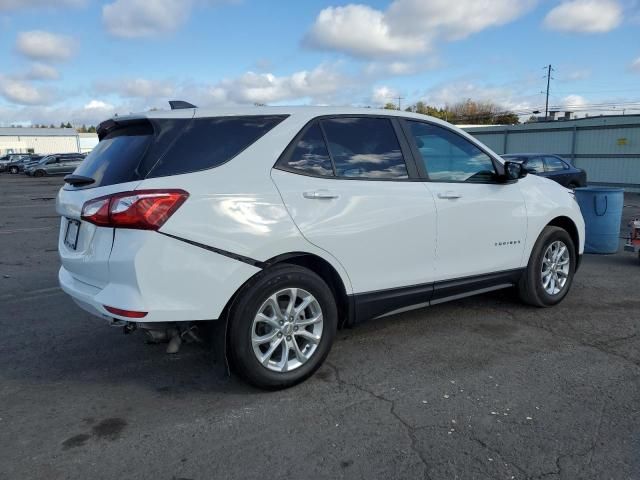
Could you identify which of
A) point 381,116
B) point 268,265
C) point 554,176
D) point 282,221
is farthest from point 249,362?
point 554,176

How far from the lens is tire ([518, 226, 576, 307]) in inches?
203

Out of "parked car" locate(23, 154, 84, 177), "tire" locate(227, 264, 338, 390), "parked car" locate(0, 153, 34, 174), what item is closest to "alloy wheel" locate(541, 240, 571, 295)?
"tire" locate(227, 264, 338, 390)

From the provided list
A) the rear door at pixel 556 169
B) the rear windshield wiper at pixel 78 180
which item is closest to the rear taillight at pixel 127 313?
the rear windshield wiper at pixel 78 180

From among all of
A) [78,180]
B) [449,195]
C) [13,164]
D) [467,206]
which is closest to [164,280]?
[78,180]

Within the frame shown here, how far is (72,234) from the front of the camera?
361 cm

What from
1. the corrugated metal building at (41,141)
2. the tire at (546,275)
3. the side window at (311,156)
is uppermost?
the corrugated metal building at (41,141)

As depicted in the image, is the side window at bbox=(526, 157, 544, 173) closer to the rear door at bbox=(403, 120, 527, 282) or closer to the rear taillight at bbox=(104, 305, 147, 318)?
the rear door at bbox=(403, 120, 527, 282)

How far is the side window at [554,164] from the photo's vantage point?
16.6 metres

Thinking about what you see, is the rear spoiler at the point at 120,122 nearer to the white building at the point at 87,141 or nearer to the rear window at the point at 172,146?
the rear window at the point at 172,146

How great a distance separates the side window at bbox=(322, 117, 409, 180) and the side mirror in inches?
44.7

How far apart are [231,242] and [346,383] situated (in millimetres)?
1308

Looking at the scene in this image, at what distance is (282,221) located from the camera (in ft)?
→ 11.4

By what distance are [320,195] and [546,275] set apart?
9.58ft

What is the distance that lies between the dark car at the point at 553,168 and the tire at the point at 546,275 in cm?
1116
